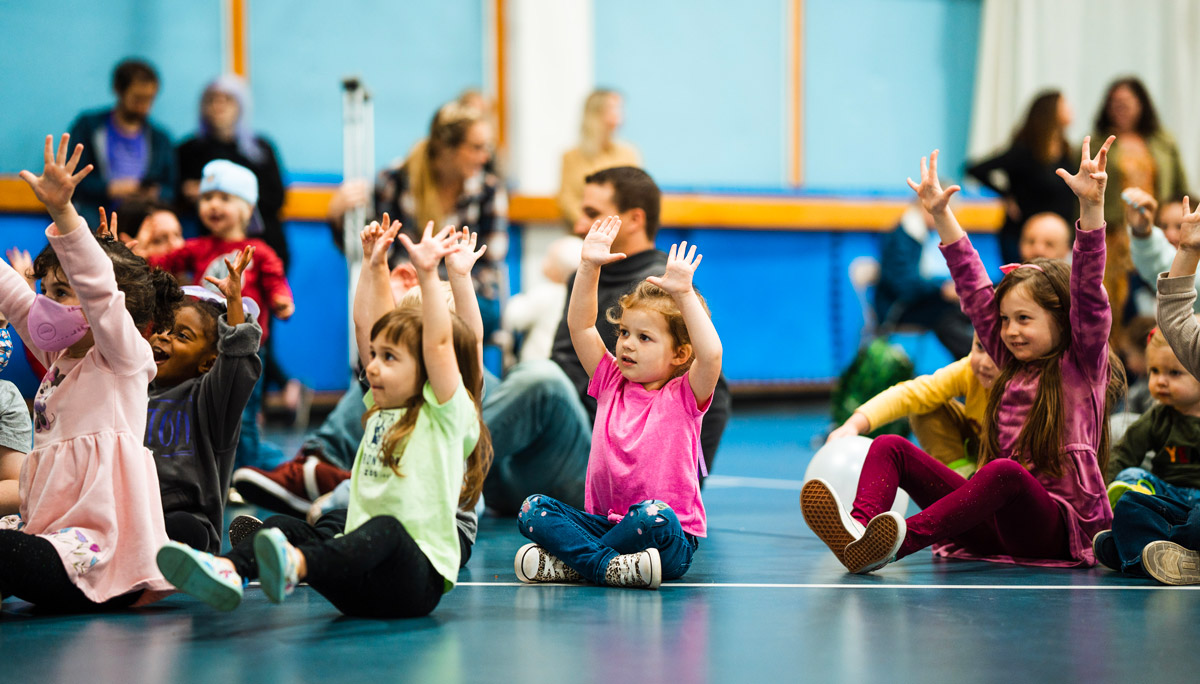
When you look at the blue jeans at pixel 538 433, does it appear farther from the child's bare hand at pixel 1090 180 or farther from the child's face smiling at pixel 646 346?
the child's bare hand at pixel 1090 180

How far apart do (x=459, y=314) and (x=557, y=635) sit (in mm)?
766

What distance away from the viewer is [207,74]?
7.57 m

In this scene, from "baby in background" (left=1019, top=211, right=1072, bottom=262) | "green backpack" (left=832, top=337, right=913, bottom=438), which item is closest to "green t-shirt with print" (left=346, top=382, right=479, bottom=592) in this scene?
"baby in background" (left=1019, top=211, right=1072, bottom=262)

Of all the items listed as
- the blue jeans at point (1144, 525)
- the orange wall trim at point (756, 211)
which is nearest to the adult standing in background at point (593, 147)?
the orange wall trim at point (756, 211)

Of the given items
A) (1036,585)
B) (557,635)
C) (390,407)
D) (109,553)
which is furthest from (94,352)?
(1036,585)

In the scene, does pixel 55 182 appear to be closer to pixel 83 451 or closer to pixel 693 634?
pixel 83 451

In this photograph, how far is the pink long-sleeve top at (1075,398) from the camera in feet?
10.3

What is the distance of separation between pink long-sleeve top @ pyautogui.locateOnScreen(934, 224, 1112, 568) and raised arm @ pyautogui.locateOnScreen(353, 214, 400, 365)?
4.74 ft

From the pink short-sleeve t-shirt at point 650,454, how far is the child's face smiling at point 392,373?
630 mm

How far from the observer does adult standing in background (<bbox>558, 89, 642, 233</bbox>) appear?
6.97m

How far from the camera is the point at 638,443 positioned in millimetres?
2990

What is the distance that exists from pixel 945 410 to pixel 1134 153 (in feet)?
12.4

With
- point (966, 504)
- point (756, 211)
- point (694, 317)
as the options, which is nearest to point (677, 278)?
point (694, 317)

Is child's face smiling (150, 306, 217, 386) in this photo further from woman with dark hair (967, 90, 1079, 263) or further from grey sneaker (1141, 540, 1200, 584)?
woman with dark hair (967, 90, 1079, 263)
